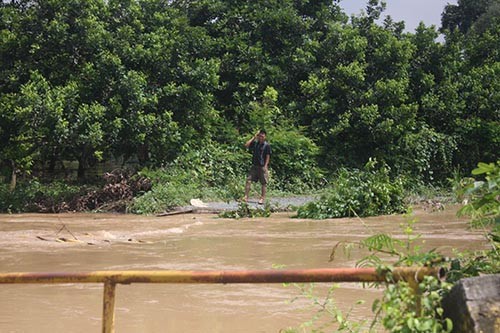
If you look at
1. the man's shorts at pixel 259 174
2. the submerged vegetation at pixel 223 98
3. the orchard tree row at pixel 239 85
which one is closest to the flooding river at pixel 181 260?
the man's shorts at pixel 259 174

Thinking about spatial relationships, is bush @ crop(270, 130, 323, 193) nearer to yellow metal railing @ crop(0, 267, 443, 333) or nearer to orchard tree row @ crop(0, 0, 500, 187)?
orchard tree row @ crop(0, 0, 500, 187)

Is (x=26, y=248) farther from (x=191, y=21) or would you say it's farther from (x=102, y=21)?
(x=191, y=21)

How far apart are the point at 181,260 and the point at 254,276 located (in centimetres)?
451

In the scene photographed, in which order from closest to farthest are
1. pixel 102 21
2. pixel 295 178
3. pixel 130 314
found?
pixel 130 314 → pixel 102 21 → pixel 295 178

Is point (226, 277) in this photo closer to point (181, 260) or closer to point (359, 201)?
point (181, 260)

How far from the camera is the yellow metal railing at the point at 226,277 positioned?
7.05 feet

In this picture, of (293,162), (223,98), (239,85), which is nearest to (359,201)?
(293,162)

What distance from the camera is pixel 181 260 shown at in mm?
6656

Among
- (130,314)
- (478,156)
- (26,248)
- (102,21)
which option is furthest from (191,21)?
(130,314)

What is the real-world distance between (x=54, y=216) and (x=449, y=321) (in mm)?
11189

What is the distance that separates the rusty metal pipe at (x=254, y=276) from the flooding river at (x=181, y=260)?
125 cm

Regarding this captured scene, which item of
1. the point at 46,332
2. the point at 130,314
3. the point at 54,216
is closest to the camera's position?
the point at 46,332

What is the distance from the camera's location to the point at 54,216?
12.3m

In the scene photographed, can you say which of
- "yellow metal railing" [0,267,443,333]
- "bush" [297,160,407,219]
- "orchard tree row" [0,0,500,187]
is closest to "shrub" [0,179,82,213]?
"orchard tree row" [0,0,500,187]
